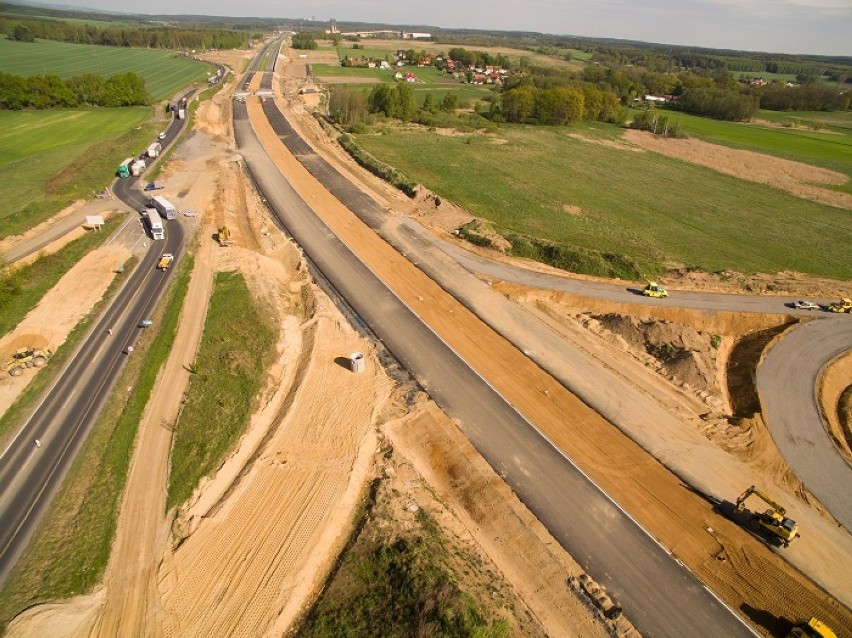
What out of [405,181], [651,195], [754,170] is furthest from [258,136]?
[754,170]

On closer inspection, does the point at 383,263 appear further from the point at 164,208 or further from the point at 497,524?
the point at 497,524

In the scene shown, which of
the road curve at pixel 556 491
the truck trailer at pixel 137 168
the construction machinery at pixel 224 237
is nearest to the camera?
the road curve at pixel 556 491

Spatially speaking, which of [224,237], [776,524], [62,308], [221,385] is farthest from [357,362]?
[62,308]

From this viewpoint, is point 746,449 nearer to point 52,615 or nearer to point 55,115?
point 52,615

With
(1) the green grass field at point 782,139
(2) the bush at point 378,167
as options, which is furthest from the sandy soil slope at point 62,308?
(1) the green grass field at point 782,139

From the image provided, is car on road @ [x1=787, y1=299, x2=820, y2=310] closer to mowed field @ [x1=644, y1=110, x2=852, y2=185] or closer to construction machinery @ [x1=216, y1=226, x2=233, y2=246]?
construction machinery @ [x1=216, y1=226, x2=233, y2=246]

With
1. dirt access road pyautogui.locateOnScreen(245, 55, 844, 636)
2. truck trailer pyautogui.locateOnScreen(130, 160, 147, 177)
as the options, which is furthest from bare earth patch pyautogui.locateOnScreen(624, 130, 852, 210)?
truck trailer pyautogui.locateOnScreen(130, 160, 147, 177)

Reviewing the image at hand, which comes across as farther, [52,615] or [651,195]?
[651,195]

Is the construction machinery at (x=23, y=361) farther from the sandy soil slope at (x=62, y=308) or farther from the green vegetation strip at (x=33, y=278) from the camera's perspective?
the green vegetation strip at (x=33, y=278)
